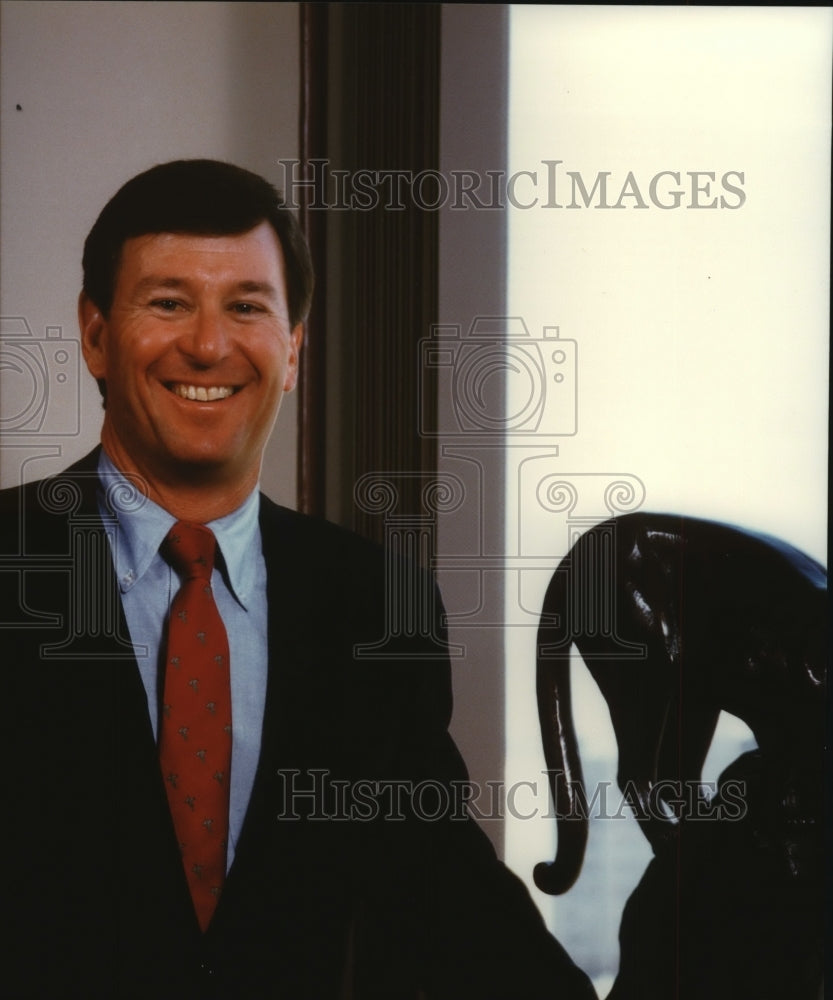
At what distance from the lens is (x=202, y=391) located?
193 cm

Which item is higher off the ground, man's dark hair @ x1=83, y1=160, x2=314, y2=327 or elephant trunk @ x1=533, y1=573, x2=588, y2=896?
man's dark hair @ x1=83, y1=160, x2=314, y2=327

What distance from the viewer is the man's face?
1908 mm

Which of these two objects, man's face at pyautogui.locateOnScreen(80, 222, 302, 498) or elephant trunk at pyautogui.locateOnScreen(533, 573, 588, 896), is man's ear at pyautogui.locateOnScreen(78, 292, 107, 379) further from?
elephant trunk at pyautogui.locateOnScreen(533, 573, 588, 896)

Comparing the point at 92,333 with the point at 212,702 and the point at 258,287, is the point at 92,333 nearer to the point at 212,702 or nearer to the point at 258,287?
the point at 258,287

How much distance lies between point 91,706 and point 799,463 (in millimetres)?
1249

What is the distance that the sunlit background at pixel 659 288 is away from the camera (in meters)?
2.00

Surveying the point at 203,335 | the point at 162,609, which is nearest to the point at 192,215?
the point at 203,335

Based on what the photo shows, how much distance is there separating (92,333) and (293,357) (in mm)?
324

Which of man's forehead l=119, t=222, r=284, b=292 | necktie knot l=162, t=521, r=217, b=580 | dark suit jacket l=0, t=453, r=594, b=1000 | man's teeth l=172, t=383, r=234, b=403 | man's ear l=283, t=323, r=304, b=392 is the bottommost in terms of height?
dark suit jacket l=0, t=453, r=594, b=1000
